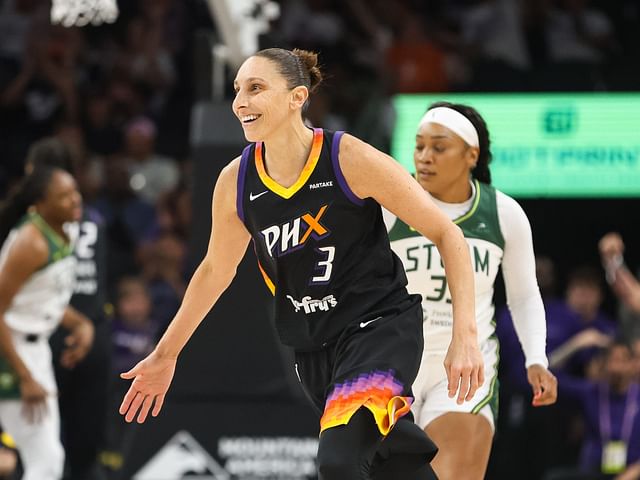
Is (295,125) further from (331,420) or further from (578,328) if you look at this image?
(578,328)

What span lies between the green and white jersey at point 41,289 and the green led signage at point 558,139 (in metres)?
4.09

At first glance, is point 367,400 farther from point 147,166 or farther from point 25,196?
point 147,166

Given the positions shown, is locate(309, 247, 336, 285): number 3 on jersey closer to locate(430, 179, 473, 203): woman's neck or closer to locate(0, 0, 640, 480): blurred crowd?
locate(430, 179, 473, 203): woman's neck

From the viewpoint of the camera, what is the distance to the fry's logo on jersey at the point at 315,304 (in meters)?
4.64

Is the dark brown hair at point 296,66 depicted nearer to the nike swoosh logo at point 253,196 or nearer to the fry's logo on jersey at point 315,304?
the nike swoosh logo at point 253,196

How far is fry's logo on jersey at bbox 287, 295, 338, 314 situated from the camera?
15.2 ft

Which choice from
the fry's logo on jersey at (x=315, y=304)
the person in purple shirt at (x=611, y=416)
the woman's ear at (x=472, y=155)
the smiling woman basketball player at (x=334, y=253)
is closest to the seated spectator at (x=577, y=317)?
the person in purple shirt at (x=611, y=416)

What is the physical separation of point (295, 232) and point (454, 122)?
1.19 metres

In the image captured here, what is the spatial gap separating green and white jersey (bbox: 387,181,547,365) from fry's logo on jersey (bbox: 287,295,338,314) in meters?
0.83

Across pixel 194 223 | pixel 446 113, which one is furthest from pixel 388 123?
pixel 446 113

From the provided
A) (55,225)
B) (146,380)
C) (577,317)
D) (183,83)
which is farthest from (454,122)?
(183,83)

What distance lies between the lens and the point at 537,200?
1196 cm

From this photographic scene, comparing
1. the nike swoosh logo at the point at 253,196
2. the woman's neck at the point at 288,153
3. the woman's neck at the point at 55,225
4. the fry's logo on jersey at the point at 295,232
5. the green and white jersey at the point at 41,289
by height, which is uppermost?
the woman's neck at the point at 288,153

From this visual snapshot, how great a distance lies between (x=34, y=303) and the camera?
7656mm
